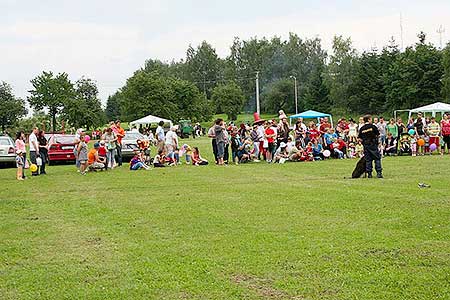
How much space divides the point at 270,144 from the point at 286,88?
77.2 metres

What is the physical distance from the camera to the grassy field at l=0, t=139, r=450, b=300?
6.39 meters

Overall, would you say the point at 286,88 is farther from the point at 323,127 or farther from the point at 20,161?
the point at 20,161

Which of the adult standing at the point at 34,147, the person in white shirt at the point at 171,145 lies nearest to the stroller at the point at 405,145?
the person in white shirt at the point at 171,145

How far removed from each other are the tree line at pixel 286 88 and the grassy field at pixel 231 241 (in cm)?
5708

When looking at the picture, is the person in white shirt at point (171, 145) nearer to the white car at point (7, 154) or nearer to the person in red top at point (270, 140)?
the person in red top at point (270, 140)

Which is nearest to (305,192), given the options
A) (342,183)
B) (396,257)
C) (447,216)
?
(342,183)

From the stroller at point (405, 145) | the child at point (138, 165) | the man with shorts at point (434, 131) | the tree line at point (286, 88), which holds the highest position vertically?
the tree line at point (286, 88)

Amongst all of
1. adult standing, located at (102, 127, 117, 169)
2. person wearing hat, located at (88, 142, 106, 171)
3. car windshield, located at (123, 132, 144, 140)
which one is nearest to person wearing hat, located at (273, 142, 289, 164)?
adult standing, located at (102, 127, 117, 169)

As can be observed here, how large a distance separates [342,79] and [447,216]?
7882cm

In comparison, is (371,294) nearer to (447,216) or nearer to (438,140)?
(447,216)

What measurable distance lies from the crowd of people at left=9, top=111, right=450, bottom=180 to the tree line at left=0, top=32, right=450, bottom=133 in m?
42.1

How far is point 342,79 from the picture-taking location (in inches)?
3428

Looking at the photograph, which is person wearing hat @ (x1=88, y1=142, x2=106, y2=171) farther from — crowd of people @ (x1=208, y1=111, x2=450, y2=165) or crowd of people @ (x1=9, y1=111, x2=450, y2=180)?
crowd of people @ (x1=208, y1=111, x2=450, y2=165)

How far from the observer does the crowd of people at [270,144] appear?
932 inches
